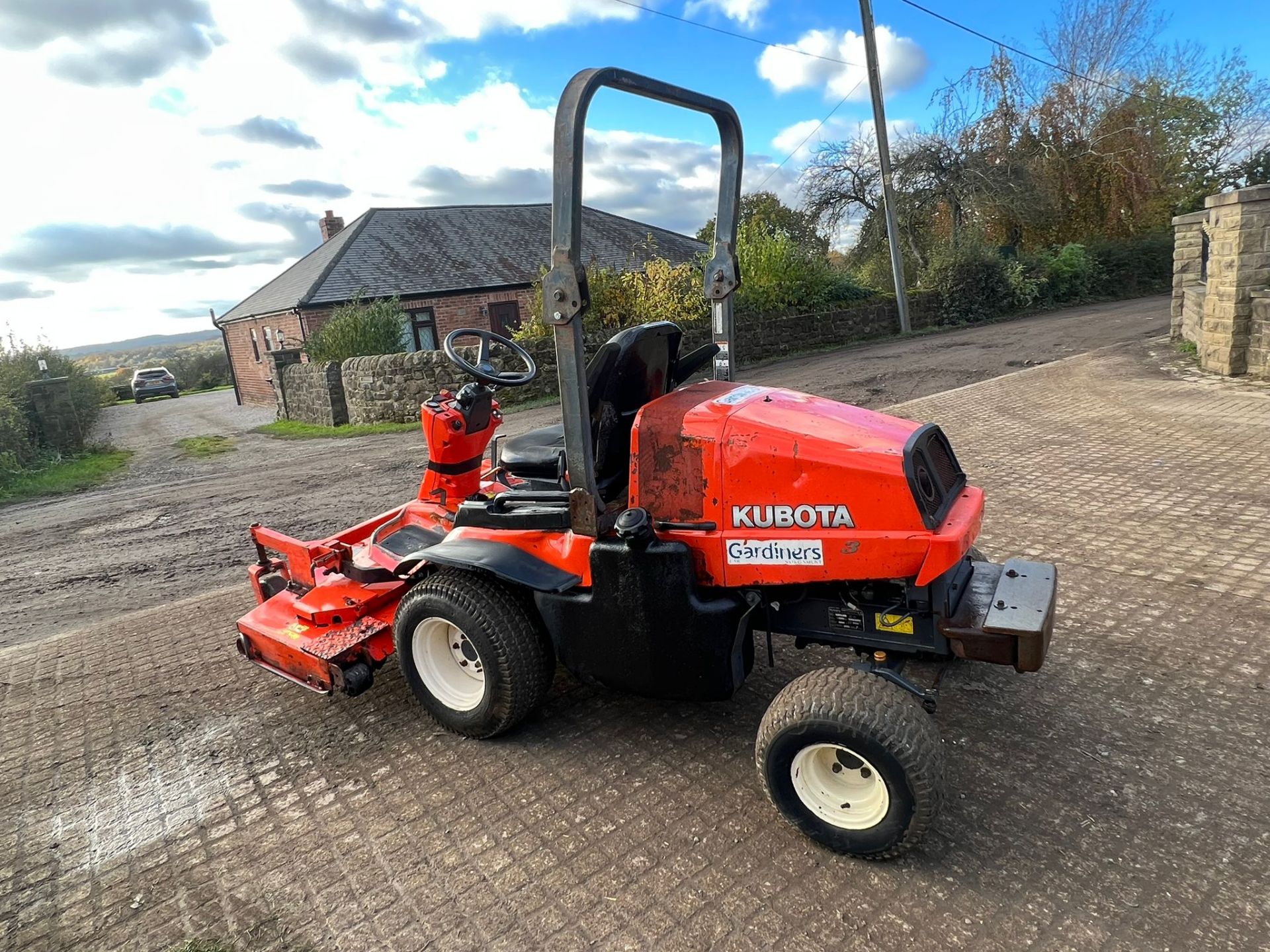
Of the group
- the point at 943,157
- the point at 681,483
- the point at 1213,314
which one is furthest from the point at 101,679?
the point at 943,157

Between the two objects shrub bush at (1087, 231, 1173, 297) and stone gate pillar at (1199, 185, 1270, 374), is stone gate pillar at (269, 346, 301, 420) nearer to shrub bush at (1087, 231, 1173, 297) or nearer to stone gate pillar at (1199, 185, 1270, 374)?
stone gate pillar at (1199, 185, 1270, 374)

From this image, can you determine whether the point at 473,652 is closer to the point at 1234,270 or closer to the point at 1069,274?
the point at 1234,270

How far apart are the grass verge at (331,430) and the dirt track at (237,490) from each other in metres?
0.43

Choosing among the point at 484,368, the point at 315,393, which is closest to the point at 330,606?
the point at 484,368

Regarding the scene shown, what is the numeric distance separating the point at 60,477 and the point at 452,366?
19.7ft

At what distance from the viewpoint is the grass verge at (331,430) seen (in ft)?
44.1

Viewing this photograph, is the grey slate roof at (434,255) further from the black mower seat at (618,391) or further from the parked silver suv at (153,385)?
the black mower seat at (618,391)

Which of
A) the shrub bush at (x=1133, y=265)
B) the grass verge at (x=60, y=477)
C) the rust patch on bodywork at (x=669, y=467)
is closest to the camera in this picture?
the rust patch on bodywork at (x=669, y=467)

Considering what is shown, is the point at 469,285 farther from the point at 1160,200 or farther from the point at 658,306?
the point at 1160,200

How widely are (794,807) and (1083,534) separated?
3.45 m

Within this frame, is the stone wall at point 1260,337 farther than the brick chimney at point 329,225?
No

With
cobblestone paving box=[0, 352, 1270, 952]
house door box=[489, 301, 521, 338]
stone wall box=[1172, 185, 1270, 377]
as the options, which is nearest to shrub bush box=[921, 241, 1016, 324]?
stone wall box=[1172, 185, 1270, 377]

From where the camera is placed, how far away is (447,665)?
11.0ft

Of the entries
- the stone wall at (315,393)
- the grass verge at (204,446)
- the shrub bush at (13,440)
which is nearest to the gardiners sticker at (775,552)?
the shrub bush at (13,440)
